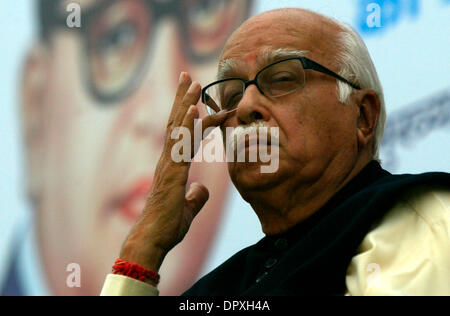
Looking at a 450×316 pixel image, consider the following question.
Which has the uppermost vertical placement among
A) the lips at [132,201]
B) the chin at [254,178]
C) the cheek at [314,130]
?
the cheek at [314,130]

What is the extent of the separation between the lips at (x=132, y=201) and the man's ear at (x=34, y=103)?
397 mm

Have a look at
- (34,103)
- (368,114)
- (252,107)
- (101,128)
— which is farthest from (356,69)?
(34,103)

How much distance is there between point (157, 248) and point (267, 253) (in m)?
0.28

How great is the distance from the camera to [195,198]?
2078 mm

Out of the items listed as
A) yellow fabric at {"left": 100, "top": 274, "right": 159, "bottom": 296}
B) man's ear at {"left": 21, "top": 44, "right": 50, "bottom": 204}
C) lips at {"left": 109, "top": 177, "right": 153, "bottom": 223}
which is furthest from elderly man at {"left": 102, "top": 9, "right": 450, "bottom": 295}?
man's ear at {"left": 21, "top": 44, "right": 50, "bottom": 204}

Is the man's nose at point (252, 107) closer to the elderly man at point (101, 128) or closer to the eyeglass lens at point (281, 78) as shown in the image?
the eyeglass lens at point (281, 78)

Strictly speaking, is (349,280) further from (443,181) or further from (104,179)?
(104,179)

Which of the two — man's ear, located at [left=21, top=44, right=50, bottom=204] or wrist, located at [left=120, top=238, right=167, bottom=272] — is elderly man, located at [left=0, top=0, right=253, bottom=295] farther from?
wrist, located at [left=120, top=238, right=167, bottom=272]

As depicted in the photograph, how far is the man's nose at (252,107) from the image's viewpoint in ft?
6.13

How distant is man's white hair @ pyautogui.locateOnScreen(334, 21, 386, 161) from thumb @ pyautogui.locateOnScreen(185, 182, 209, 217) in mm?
485

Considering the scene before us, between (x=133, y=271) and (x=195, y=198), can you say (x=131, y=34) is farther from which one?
(x=133, y=271)

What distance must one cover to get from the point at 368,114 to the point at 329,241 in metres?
0.47

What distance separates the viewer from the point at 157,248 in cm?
185

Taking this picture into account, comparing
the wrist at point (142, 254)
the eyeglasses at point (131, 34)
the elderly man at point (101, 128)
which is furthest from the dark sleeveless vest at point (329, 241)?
the eyeglasses at point (131, 34)
